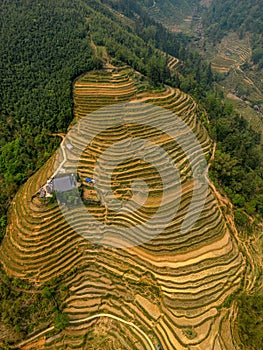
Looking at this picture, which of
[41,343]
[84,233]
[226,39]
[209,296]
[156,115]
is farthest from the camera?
[226,39]

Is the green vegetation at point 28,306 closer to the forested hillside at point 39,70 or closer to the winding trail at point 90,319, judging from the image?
the winding trail at point 90,319

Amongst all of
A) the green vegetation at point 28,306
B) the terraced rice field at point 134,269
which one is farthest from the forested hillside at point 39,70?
the green vegetation at point 28,306

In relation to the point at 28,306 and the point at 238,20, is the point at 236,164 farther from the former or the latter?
the point at 238,20

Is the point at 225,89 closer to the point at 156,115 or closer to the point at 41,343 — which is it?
the point at 156,115

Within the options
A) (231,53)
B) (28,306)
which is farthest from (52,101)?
(231,53)

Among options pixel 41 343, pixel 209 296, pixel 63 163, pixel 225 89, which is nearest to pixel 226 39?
pixel 225 89
